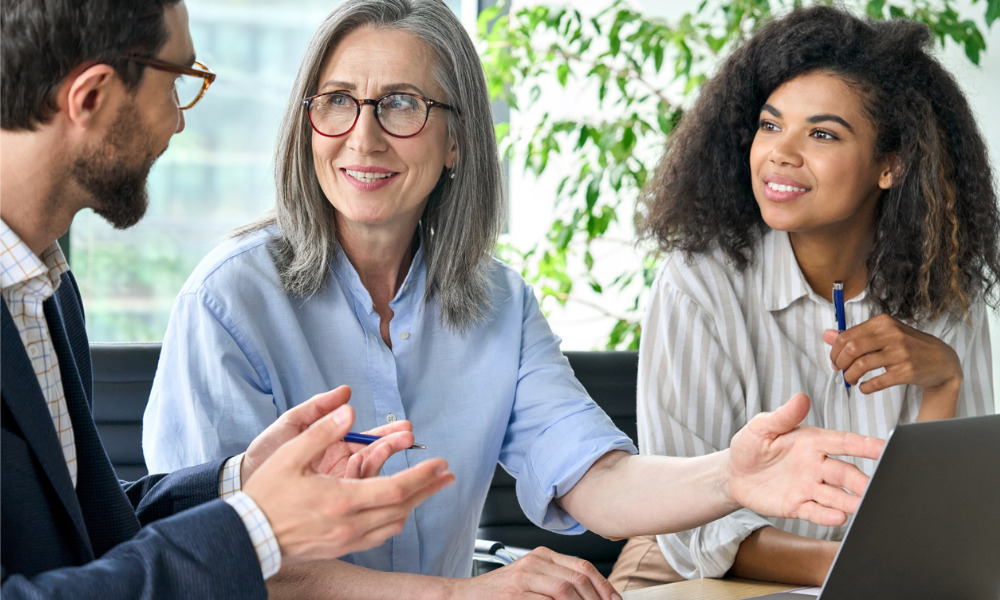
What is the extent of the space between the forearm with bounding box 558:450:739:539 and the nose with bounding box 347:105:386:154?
1.87ft

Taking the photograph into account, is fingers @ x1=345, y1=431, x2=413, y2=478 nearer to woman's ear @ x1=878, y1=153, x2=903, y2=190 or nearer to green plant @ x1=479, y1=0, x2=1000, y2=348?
woman's ear @ x1=878, y1=153, x2=903, y2=190

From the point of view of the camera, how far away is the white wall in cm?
A: 290

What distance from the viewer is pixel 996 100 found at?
290 centimetres

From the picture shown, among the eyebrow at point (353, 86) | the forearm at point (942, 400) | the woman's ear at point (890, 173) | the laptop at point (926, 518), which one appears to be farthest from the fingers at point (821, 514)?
the woman's ear at point (890, 173)

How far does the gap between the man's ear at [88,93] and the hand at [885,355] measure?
1169 millimetres

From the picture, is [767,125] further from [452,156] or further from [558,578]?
[558,578]

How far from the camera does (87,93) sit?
869 millimetres

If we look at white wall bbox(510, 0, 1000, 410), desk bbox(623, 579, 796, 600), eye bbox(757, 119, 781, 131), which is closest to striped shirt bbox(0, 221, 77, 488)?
desk bbox(623, 579, 796, 600)

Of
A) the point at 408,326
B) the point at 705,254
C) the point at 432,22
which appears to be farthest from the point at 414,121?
the point at 705,254

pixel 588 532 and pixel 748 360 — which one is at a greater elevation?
pixel 748 360

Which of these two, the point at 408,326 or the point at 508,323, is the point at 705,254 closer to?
the point at 508,323

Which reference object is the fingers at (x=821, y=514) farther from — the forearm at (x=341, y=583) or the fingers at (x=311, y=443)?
the fingers at (x=311, y=443)

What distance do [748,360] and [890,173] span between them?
0.47 metres

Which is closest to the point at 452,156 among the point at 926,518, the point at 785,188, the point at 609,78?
the point at 785,188
